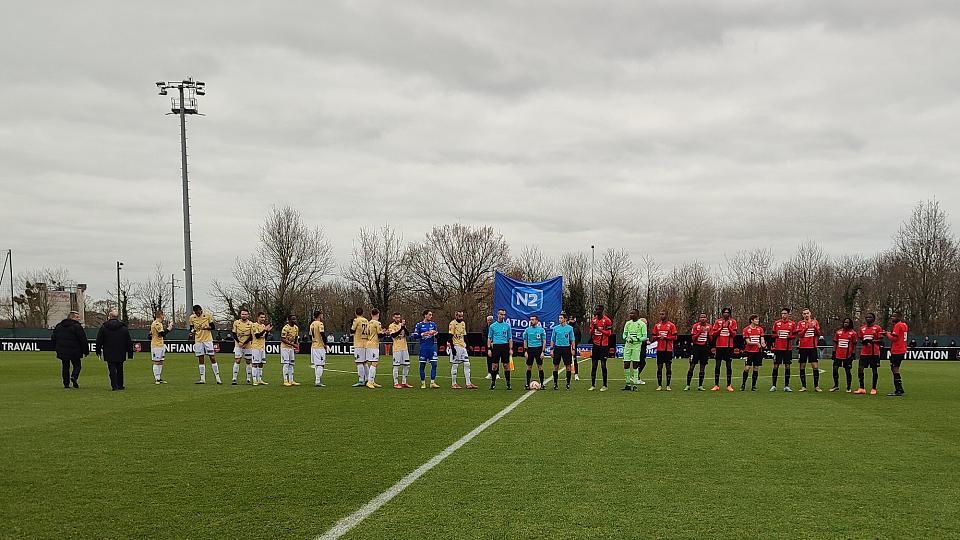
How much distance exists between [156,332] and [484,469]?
1561 cm

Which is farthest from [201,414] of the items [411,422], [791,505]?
[791,505]

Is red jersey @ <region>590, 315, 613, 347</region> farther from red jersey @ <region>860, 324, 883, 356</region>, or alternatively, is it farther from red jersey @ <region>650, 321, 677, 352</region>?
red jersey @ <region>860, 324, 883, 356</region>

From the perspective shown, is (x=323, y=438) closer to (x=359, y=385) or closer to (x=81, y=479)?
(x=81, y=479)

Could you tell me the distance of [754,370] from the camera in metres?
20.3

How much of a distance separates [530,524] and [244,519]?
2444mm

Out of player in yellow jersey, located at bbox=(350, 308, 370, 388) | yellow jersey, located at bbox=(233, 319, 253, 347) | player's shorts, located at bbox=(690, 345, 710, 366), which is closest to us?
player's shorts, located at bbox=(690, 345, 710, 366)

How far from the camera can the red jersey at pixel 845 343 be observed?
1966cm

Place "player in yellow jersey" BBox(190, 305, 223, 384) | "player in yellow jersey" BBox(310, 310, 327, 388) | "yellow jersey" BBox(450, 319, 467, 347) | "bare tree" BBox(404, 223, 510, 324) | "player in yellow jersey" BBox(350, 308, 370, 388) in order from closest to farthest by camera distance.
→ "yellow jersey" BBox(450, 319, 467, 347) < "player in yellow jersey" BBox(350, 308, 370, 388) < "player in yellow jersey" BBox(310, 310, 327, 388) < "player in yellow jersey" BBox(190, 305, 223, 384) < "bare tree" BBox(404, 223, 510, 324)

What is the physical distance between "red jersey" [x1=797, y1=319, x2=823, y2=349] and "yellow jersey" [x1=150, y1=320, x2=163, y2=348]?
1738cm

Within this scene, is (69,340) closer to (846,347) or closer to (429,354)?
(429,354)

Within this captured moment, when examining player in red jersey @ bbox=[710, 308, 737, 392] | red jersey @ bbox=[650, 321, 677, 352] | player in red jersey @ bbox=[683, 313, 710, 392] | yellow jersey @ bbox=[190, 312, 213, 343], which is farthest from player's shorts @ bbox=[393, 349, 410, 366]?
player in red jersey @ bbox=[710, 308, 737, 392]

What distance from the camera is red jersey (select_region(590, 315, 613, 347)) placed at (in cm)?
1961

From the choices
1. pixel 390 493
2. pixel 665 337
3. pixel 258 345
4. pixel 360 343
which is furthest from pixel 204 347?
pixel 390 493

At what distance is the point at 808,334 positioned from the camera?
2002 cm
